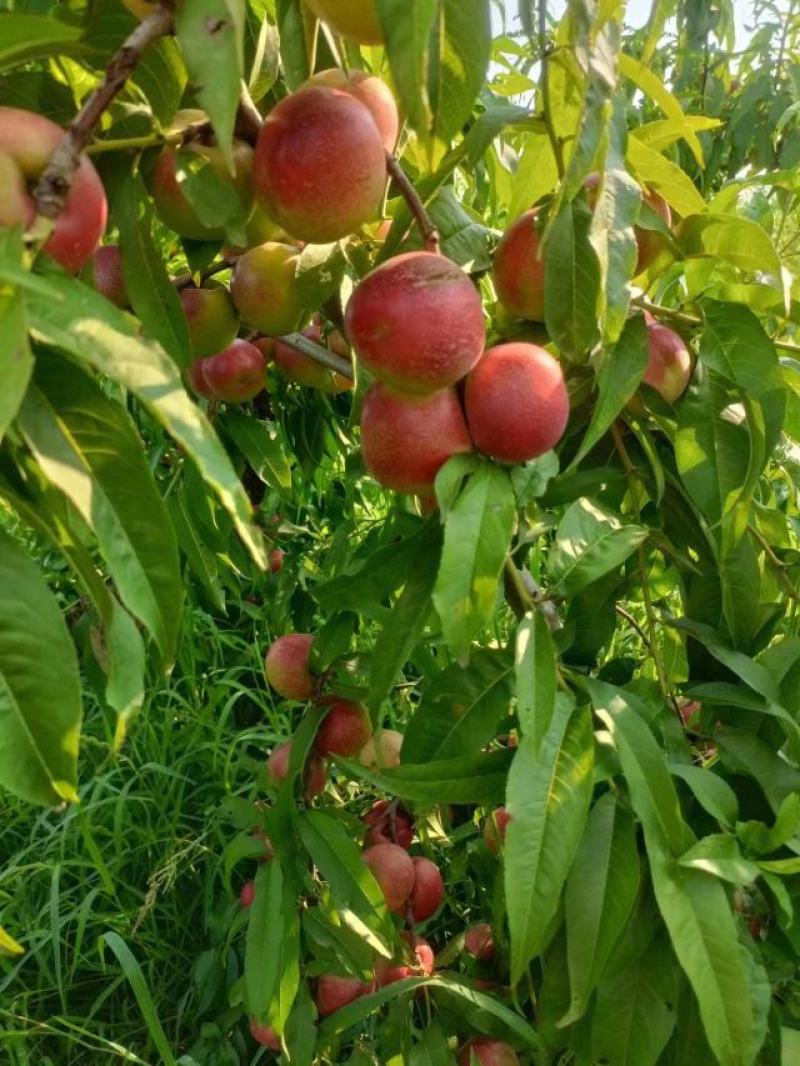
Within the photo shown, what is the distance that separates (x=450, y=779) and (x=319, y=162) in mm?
475

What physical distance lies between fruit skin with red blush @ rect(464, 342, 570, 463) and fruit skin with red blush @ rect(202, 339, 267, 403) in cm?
47

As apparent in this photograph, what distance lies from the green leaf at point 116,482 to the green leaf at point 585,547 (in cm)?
42

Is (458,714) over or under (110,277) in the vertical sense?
under

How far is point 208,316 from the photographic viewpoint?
976mm

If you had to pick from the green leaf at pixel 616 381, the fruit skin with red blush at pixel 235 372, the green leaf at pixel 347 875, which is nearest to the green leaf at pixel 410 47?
the green leaf at pixel 616 381

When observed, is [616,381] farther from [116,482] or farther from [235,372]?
[235,372]

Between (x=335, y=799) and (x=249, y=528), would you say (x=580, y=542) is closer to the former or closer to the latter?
(x=249, y=528)

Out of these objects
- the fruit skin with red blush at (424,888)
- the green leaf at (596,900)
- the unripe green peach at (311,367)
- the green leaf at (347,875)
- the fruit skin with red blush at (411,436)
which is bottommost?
the fruit skin with red blush at (424,888)

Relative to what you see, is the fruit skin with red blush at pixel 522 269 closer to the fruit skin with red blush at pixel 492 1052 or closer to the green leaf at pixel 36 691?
the green leaf at pixel 36 691

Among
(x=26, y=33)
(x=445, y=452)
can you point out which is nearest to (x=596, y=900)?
(x=445, y=452)

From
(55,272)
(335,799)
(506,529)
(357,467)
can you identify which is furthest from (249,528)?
(335,799)

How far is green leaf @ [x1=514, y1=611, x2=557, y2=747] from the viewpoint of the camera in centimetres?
75

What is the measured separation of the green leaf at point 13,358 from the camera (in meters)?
0.42

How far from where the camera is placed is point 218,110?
0.53 meters
